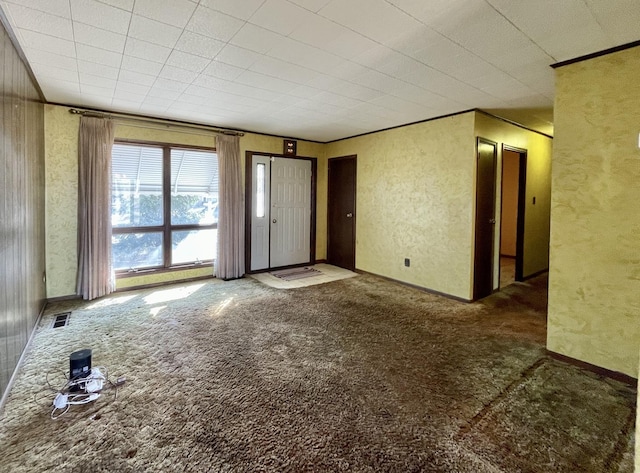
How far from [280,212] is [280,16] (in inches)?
159

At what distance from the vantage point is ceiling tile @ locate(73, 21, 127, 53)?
2.16m

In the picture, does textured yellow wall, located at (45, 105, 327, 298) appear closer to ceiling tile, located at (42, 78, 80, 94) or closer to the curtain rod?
the curtain rod

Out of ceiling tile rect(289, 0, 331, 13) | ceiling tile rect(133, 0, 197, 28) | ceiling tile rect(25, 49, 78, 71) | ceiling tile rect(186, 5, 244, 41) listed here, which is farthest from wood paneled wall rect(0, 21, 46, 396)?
ceiling tile rect(289, 0, 331, 13)

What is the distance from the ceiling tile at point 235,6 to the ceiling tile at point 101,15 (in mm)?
586

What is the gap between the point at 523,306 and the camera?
158 inches

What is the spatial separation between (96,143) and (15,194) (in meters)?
1.97

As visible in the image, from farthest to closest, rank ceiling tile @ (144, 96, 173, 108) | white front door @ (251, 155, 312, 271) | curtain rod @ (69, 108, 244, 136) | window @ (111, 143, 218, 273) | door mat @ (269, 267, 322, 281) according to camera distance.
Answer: white front door @ (251, 155, 312, 271), door mat @ (269, 267, 322, 281), window @ (111, 143, 218, 273), curtain rod @ (69, 108, 244, 136), ceiling tile @ (144, 96, 173, 108)

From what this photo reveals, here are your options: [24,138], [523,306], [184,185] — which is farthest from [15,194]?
[523,306]

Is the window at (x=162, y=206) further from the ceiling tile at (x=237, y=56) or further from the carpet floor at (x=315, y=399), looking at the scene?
the ceiling tile at (x=237, y=56)

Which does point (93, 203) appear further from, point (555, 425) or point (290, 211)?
point (555, 425)

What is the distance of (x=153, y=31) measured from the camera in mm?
2195

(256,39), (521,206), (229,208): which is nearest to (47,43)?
(256,39)

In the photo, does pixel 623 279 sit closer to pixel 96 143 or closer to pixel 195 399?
pixel 195 399

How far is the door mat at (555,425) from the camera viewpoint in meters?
1.60
